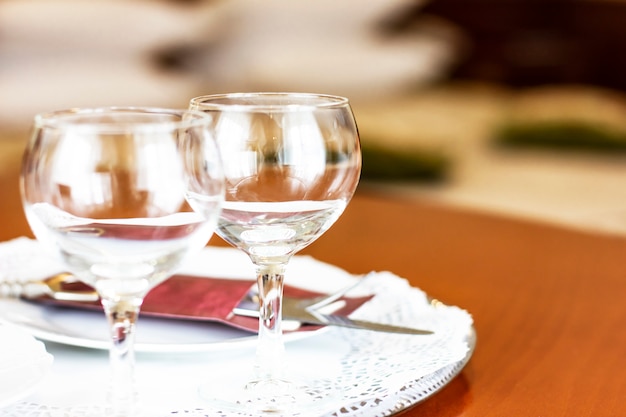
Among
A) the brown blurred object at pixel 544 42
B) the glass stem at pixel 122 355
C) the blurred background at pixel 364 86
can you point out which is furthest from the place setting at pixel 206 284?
the brown blurred object at pixel 544 42

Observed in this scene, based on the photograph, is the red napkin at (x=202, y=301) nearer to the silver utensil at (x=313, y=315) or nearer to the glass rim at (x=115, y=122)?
the silver utensil at (x=313, y=315)

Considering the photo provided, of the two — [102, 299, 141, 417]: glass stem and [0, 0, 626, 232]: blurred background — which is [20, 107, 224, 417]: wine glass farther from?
[0, 0, 626, 232]: blurred background

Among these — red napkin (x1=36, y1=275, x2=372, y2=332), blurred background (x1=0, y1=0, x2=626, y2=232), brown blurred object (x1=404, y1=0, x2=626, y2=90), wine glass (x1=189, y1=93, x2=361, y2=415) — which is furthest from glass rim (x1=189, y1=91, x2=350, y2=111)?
brown blurred object (x1=404, y1=0, x2=626, y2=90)

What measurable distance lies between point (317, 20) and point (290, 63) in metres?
0.13

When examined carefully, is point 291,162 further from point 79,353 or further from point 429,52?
point 429,52

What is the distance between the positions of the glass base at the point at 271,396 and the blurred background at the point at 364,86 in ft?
2.60

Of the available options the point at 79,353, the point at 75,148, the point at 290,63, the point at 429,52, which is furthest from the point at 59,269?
the point at 429,52

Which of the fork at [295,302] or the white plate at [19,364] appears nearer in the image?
the white plate at [19,364]

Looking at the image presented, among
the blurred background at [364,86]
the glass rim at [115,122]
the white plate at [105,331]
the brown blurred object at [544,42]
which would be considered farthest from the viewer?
the brown blurred object at [544,42]

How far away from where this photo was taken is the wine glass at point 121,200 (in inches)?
11.5

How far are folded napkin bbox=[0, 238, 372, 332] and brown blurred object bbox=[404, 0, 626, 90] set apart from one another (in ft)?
5.93

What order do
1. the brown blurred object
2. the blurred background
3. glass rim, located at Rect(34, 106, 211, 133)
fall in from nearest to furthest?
glass rim, located at Rect(34, 106, 211, 133), the blurred background, the brown blurred object

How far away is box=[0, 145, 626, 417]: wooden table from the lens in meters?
0.41

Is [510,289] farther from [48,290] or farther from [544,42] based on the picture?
[544,42]
